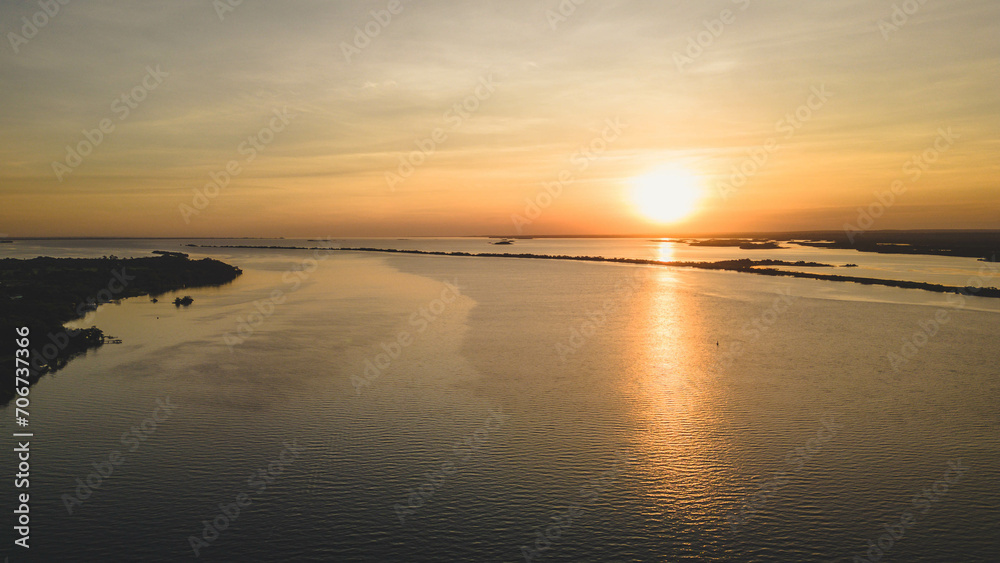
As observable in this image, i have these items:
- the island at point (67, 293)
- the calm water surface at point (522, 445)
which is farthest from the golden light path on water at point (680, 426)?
the island at point (67, 293)

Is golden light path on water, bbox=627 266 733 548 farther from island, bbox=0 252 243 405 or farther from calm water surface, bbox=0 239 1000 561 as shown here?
island, bbox=0 252 243 405

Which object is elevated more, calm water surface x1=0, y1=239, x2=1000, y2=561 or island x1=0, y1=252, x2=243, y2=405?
island x1=0, y1=252, x2=243, y2=405

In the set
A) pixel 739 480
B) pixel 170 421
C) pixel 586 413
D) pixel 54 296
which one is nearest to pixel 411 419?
pixel 586 413

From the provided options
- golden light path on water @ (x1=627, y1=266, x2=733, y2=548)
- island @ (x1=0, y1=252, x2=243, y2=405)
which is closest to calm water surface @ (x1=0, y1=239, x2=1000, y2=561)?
golden light path on water @ (x1=627, y1=266, x2=733, y2=548)

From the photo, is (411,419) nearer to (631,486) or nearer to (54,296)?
(631,486)

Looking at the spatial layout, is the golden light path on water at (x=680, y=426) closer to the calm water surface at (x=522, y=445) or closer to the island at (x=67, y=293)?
the calm water surface at (x=522, y=445)

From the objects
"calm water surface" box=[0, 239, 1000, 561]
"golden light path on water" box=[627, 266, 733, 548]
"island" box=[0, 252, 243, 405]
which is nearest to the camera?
"calm water surface" box=[0, 239, 1000, 561]
